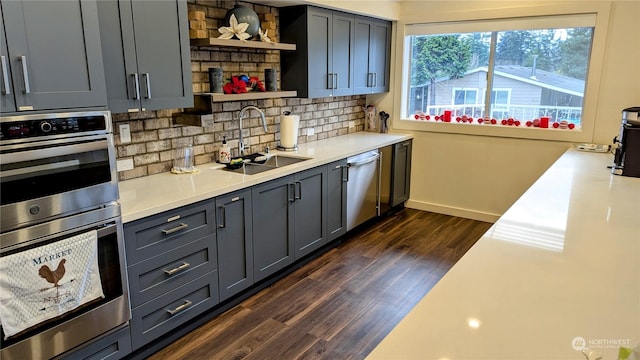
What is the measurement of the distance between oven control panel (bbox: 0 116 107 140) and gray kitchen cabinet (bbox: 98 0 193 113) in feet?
1.47

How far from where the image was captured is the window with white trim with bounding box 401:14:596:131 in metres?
4.11

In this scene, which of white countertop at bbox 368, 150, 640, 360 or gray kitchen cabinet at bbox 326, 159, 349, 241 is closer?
white countertop at bbox 368, 150, 640, 360

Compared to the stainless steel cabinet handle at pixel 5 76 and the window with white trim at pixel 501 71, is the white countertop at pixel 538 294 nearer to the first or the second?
the stainless steel cabinet handle at pixel 5 76

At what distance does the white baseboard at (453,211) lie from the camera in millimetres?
4723

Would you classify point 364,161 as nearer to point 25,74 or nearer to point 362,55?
point 362,55

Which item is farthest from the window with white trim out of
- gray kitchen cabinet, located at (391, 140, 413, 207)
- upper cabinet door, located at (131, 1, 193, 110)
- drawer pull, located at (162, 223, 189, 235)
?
drawer pull, located at (162, 223, 189, 235)

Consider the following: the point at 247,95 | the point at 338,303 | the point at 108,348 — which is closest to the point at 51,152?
the point at 108,348

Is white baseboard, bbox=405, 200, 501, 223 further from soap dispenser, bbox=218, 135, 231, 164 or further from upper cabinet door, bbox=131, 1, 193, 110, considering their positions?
upper cabinet door, bbox=131, 1, 193, 110

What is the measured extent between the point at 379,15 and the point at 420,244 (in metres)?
2.32

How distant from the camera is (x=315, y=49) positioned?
12.7 ft

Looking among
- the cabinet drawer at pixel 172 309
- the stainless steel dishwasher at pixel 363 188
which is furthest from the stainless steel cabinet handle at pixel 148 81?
the stainless steel dishwasher at pixel 363 188

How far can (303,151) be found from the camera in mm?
Result: 3906

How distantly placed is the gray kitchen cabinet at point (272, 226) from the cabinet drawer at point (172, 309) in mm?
407

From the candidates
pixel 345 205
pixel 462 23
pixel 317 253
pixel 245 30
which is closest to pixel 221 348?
pixel 317 253
